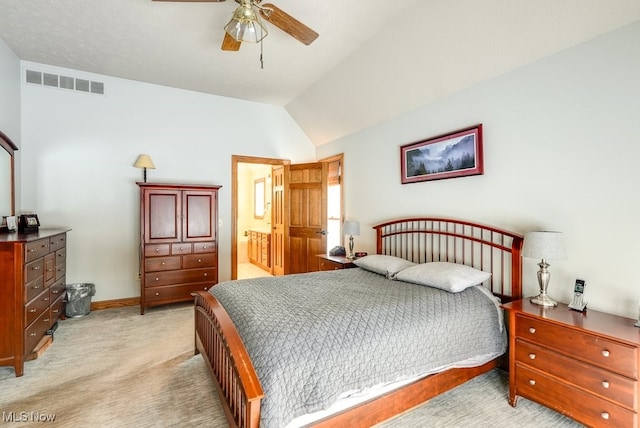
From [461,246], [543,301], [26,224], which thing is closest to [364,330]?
[543,301]

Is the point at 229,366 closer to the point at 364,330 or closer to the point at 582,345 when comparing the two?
the point at 364,330

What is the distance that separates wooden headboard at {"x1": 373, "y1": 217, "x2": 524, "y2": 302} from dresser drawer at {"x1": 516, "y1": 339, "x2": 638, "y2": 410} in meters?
0.55

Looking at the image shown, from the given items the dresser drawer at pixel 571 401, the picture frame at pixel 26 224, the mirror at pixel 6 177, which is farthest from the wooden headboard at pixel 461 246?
the mirror at pixel 6 177

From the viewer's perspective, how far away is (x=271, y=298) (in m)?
2.11

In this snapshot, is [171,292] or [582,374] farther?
[171,292]

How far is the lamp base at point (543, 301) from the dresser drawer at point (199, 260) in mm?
3674

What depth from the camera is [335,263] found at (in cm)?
386

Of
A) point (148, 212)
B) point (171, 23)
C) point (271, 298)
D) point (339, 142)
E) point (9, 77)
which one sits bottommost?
point (271, 298)

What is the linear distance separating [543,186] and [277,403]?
2.40 m

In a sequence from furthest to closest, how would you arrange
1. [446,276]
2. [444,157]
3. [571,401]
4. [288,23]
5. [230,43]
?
1. [444,157]
2. [230,43]
3. [446,276]
4. [288,23]
5. [571,401]

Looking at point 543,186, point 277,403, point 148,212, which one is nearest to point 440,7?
point 543,186

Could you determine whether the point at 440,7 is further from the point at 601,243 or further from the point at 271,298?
the point at 271,298

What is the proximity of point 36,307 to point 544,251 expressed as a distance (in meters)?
4.12

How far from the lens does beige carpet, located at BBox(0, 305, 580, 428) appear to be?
1.90 meters
